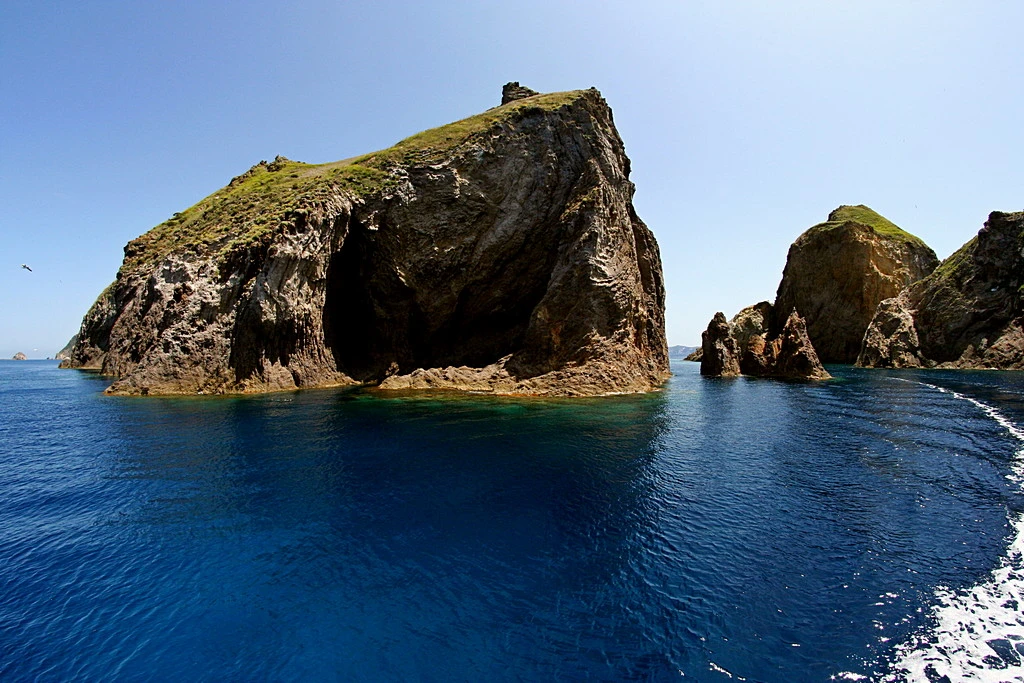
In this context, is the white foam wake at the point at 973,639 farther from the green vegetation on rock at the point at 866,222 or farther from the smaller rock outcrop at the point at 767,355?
the green vegetation on rock at the point at 866,222

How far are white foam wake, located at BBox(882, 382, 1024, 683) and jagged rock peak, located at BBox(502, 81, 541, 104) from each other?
65.5m

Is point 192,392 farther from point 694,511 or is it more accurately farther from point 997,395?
point 997,395

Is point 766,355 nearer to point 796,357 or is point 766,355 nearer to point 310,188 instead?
point 796,357

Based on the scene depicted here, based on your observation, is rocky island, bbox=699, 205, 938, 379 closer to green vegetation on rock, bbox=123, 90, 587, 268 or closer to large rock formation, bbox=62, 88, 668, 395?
large rock formation, bbox=62, 88, 668, 395

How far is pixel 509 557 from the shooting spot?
11570 mm

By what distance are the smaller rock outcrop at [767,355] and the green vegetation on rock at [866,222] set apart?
51.9 meters

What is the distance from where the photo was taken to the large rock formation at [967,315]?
224 ft

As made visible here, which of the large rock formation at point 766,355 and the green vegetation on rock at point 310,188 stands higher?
the green vegetation on rock at point 310,188

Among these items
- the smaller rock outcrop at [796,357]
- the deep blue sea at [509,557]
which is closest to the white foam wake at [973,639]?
the deep blue sea at [509,557]

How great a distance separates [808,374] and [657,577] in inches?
2452

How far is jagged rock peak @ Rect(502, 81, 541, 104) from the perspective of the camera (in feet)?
204

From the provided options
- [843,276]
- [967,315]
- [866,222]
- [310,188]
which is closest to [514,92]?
[310,188]

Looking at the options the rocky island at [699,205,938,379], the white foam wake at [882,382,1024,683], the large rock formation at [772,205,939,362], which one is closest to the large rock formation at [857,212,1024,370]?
the large rock formation at [772,205,939,362]

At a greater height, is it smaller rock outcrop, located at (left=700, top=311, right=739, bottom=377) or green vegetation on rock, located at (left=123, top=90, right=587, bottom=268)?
green vegetation on rock, located at (left=123, top=90, right=587, bottom=268)
